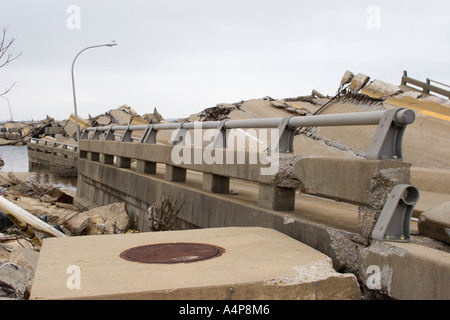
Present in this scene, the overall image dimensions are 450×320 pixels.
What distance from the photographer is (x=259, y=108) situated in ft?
49.9

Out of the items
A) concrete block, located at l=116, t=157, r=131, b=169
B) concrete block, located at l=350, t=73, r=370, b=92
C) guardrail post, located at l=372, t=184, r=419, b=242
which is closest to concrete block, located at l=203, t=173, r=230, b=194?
guardrail post, located at l=372, t=184, r=419, b=242

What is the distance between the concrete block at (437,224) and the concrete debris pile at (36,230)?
344 centimetres

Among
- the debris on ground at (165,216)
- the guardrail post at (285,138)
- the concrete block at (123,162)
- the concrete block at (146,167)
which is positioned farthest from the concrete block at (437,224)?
the concrete block at (123,162)

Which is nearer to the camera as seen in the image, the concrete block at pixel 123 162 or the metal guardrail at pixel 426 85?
the concrete block at pixel 123 162

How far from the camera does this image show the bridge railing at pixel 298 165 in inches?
150

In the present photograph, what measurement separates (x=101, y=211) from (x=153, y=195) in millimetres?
2018

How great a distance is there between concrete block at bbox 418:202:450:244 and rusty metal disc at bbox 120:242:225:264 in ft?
5.73

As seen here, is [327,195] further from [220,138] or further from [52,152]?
[52,152]

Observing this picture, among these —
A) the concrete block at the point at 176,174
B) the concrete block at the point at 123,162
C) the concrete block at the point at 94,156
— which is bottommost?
the concrete block at the point at 94,156

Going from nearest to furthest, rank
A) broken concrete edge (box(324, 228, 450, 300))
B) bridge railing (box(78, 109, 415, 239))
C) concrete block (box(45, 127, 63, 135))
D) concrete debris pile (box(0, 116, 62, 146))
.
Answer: broken concrete edge (box(324, 228, 450, 300)), bridge railing (box(78, 109, 415, 239)), concrete block (box(45, 127, 63, 135)), concrete debris pile (box(0, 116, 62, 146))

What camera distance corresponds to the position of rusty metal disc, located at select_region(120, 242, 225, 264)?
11.9ft

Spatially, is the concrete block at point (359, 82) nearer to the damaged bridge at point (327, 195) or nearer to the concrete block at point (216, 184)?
the damaged bridge at point (327, 195)

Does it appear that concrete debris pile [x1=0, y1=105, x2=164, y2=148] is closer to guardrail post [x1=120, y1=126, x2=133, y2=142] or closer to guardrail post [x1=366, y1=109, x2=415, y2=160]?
guardrail post [x1=120, y1=126, x2=133, y2=142]

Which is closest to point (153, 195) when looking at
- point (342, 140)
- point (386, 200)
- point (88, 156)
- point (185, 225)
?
point (185, 225)
